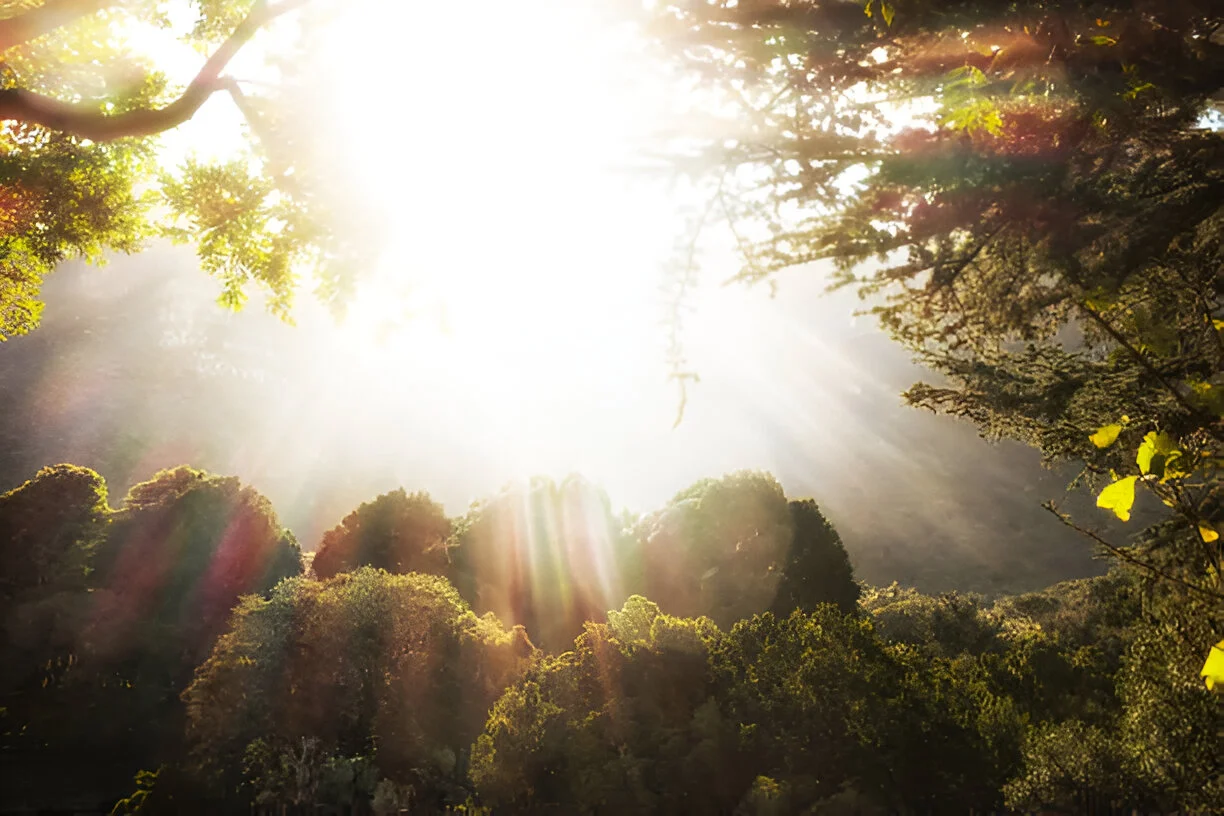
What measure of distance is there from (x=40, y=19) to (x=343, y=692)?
2201cm

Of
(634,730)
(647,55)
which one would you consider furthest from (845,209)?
(634,730)

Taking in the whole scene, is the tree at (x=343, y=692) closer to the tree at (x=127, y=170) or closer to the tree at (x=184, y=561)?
the tree at (x=184, y=561)

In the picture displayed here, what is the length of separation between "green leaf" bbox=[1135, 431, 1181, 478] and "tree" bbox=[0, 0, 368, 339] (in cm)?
692

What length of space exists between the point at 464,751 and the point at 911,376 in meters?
82.0

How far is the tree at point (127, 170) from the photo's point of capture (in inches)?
296

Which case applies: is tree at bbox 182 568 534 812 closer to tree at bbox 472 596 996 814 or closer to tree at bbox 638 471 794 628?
tree at bbox 472 596 996 814

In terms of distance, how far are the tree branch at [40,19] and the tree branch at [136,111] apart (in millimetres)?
546

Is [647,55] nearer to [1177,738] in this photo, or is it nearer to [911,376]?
[1177,738]

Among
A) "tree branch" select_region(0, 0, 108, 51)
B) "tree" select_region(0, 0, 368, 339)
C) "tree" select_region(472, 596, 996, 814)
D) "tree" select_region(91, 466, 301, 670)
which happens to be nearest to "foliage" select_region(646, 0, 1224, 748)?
"tree" select_region(0, 0, 368, 339)

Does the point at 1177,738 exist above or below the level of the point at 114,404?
above

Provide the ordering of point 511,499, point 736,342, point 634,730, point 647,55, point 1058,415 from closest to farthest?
point 647,55 < point 1058,415 < point 634,730 < point 511,499 < point 736,342

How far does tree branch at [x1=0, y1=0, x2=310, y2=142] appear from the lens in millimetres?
7434

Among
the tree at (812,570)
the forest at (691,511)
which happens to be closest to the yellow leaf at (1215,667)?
the forest at (691,511)

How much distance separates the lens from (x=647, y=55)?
5219 millimetres
